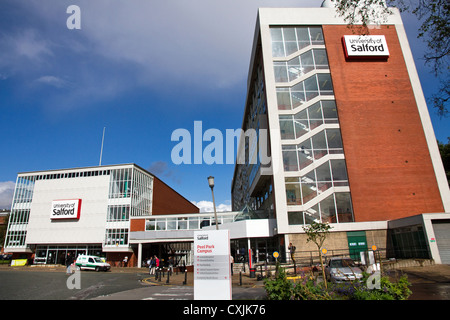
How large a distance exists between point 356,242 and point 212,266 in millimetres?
21415

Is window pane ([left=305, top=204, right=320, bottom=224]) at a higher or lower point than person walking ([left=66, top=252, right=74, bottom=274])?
higher

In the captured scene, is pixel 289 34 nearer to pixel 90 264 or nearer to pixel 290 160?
pixel 290 160

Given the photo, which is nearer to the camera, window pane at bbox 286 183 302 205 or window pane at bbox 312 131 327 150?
window pane at bbox 286 183 302 205

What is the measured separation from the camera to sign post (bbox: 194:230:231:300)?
8195 mm

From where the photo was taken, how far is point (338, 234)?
25453 millimetres

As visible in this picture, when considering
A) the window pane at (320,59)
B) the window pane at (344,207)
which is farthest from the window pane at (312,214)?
the window pane at (320,59)

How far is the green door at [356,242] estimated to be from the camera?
25.2 m

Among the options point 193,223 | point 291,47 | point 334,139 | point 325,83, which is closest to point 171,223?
point 193,223

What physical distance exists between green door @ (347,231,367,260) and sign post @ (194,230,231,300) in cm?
2070

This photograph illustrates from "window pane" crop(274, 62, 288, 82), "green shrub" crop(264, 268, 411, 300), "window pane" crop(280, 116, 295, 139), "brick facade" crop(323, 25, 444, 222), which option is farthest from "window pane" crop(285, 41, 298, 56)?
"green shrub" crop(264, 268, 411, 300)

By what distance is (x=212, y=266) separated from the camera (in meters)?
8.43

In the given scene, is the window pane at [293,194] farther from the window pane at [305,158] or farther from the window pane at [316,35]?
the window pane at [316,35]

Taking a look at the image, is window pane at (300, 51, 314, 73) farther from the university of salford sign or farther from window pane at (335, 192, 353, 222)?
window pane at (335, 192, 353, 222)
